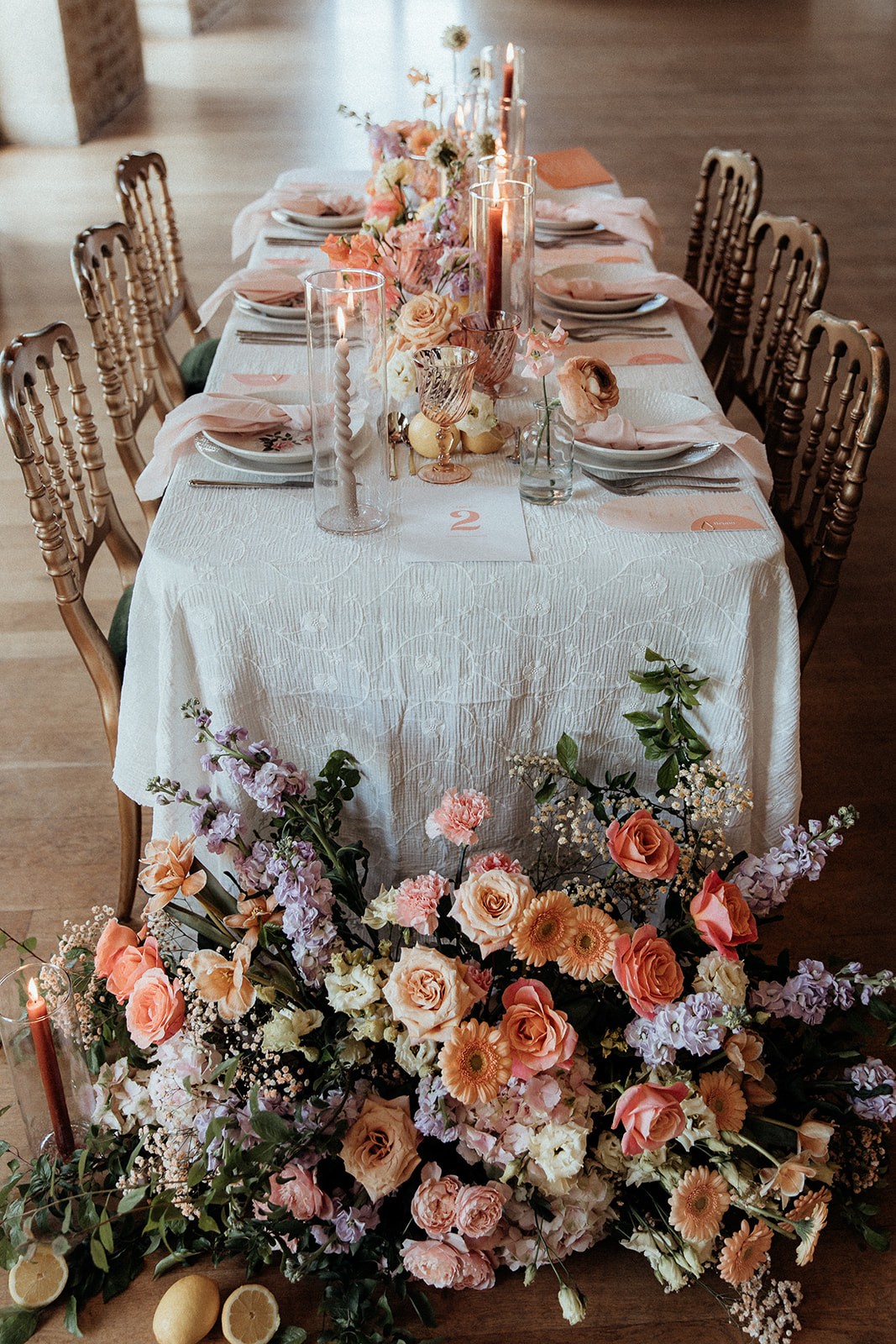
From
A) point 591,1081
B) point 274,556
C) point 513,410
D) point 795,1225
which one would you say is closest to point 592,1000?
point 591,1081

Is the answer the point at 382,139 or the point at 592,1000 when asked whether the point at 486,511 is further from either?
the point at 382,139

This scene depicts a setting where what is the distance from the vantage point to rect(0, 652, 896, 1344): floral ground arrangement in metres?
1.45

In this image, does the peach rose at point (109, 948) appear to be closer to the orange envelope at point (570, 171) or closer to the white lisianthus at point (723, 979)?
the white lisianthus at point (723, 979)

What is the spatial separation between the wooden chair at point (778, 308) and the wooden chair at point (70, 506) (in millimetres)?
1227

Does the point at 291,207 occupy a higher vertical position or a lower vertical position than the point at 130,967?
higher

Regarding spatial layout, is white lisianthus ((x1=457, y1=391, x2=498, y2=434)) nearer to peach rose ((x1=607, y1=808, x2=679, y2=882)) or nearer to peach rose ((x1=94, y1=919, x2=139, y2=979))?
peach rose ((x1=607, y1=808, x2=679, y2=882))

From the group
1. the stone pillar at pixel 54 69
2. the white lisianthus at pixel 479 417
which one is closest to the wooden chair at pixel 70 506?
the white lisianthus at pixel 479 417

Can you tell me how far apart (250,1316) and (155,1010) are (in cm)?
40

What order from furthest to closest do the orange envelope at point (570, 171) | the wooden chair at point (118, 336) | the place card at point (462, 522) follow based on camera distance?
the orange envelope at point (570, 171) < the wooden chair at point (118, 336) < the place card at point (462, 522)

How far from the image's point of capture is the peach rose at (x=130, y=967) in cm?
152

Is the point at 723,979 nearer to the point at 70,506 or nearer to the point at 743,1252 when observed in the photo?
the point at 743,1252

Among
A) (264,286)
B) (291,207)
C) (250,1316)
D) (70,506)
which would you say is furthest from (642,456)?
(291,207)

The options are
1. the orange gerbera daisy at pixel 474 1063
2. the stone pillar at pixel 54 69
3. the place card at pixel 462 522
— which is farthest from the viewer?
the stone pillar at pixel 54 69

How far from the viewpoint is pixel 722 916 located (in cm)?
147
